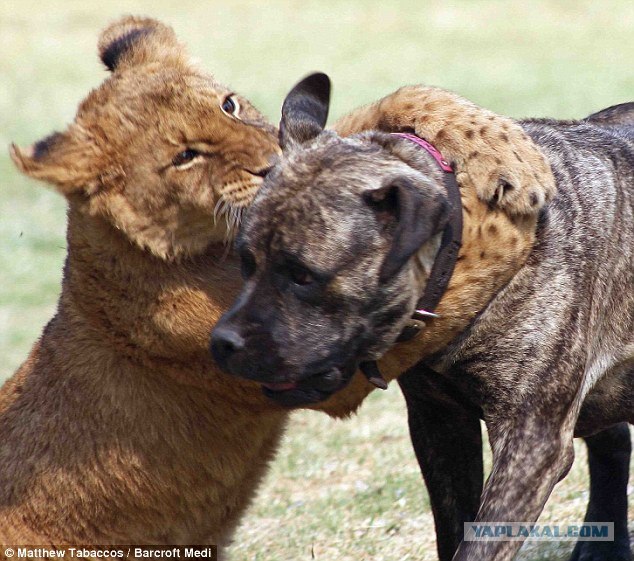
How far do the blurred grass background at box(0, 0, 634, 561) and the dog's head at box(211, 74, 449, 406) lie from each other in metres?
2.22

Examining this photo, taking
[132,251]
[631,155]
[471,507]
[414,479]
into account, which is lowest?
[414,479]

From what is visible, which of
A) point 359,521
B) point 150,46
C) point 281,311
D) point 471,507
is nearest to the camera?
point 281,311

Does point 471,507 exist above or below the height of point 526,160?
below

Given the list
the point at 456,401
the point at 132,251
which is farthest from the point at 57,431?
the point at 456,401

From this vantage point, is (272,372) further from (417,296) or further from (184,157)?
(184,157)

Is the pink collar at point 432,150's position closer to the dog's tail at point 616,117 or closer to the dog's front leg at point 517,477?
the dog's front leg at point 517,477

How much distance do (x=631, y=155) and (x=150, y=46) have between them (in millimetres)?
2224

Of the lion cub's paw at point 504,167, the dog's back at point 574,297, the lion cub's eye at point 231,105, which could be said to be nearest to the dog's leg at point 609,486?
the dog's back at point 574,297

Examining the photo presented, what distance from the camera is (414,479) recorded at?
7168 millimetres

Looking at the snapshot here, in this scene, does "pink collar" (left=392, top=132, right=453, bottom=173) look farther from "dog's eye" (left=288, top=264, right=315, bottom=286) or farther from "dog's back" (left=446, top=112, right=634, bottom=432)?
"dog's eye" (left=288, top=264, right=315, bottom=286)

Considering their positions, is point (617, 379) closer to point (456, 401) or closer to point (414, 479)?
point (456, 401)

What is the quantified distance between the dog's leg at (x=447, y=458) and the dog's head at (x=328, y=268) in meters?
0.72

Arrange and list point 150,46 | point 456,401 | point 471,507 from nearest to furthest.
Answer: point 456,401 < point 471,507 < point 150,46

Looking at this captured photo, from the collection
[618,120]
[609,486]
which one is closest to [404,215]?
[618,120]
